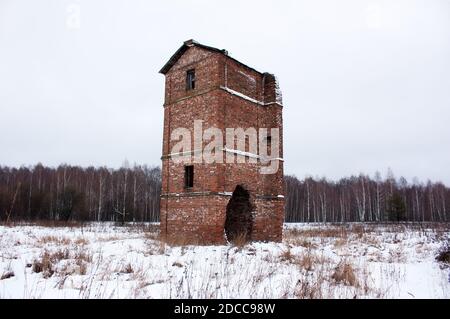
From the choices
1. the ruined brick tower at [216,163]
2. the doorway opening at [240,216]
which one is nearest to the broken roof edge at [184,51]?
the ruined brick tower at [216,163]

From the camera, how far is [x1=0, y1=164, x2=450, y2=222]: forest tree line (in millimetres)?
36625

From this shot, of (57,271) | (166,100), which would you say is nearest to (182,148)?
(166,100)

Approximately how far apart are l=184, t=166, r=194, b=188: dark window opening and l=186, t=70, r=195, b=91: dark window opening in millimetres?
3665

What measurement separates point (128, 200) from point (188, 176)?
30.6m

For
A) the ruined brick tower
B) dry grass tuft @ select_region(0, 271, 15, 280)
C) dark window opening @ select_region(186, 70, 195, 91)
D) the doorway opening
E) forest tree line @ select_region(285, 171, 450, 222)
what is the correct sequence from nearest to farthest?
dry grass tuft @ select_region(0, 271, 15, 280) → the ruined brick tower → the doorway opening → dark window opening @ select_region(186, 70, 195, 91) → forest tree line @ select_region(285, 171, 450, 222)

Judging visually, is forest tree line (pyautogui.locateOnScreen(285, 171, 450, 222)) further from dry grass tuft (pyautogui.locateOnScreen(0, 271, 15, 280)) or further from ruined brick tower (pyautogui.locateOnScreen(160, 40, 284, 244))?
dry grass tuft (pyautogui.locateOnScreen(0, 271, 15, 280))

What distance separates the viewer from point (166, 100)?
15156mm

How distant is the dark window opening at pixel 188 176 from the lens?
45.1ft

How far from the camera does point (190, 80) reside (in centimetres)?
1467

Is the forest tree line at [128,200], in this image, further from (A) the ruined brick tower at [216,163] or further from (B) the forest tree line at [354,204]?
(A) the ruined brick tower at [216,163]

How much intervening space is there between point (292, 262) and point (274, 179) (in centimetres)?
645

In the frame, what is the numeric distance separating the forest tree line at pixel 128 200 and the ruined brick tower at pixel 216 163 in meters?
21.2

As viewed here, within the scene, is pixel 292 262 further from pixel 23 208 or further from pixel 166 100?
pixel 23 208

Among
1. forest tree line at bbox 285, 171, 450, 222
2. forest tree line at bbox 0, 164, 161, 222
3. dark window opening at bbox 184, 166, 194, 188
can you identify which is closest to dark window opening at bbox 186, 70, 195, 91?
dark window opening at bbox 184, 166, 194, 188
